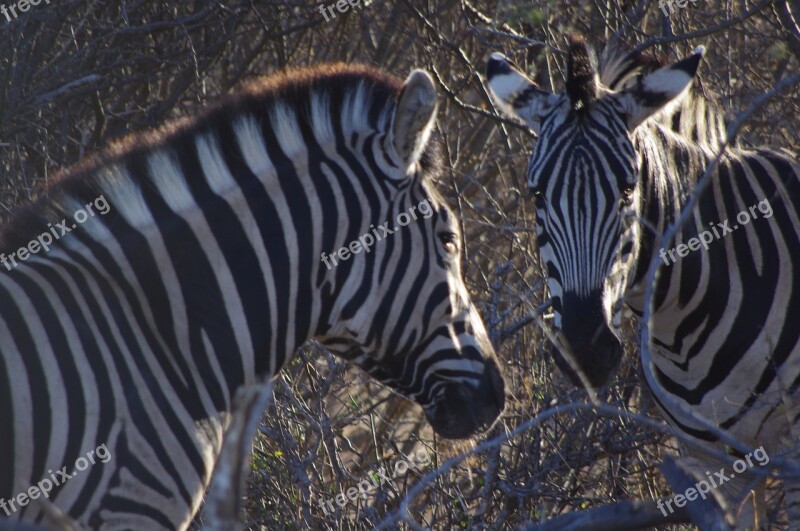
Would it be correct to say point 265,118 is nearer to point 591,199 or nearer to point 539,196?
point 539,196

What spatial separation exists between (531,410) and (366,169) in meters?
1.96

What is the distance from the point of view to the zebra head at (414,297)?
11.9ft

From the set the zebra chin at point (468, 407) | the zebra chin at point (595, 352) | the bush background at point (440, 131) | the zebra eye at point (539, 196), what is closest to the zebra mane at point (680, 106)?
the bush background at point (440, 131)

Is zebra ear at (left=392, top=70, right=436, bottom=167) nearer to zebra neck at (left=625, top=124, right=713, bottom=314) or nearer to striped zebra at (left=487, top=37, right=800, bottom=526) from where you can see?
striped zebra at (left=487, top=37, right=800, bottom=526)

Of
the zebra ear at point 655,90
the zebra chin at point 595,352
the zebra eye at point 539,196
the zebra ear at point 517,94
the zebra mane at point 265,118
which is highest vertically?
the zebra mane at point 265,118

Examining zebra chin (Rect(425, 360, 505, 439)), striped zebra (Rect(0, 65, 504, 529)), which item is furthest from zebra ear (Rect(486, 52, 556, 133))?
zebra chin (Rect(425, 360, 505, 439))

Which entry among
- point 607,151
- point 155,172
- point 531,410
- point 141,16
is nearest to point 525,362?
point 531,410

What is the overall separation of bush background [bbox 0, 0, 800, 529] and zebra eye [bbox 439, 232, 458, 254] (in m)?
0.52

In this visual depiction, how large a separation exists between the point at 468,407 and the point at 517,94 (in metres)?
1.47

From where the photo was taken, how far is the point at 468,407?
3785 mm

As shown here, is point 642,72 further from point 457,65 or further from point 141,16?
point 141,16

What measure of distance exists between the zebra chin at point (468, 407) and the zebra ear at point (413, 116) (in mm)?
887

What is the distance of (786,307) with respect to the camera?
4113mm

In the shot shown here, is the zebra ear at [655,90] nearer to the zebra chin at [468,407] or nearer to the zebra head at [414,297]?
the zebra head at [414,297]
